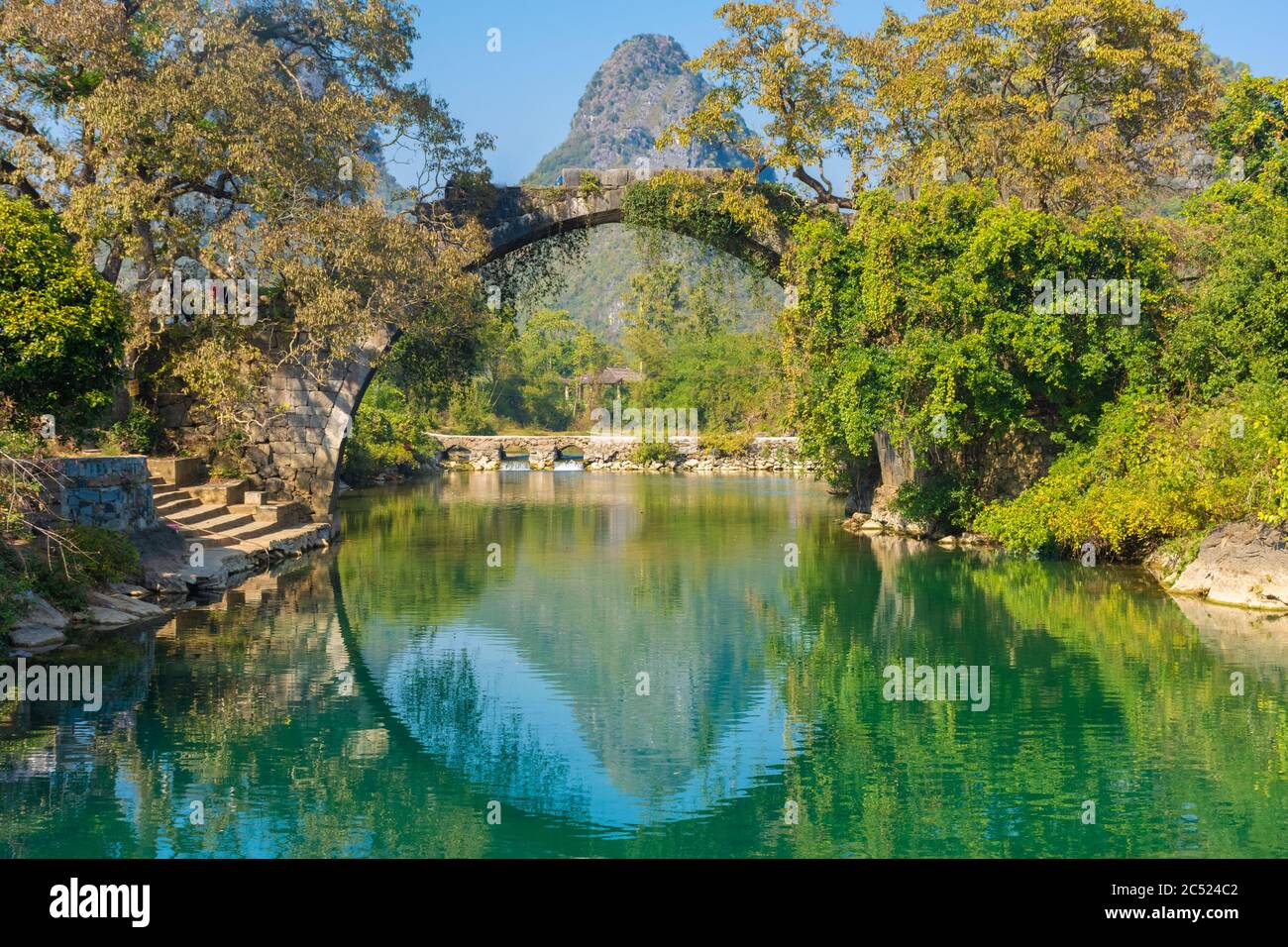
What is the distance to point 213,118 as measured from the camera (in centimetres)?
1933

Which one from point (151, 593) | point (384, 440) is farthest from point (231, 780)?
point (384, 440)

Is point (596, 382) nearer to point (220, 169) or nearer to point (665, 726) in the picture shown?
point (220, 169)

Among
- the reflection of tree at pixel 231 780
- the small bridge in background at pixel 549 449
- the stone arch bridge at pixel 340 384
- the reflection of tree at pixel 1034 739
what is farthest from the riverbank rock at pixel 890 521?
the small bridge in background at pixel 549 449

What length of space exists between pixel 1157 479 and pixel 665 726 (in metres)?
9.44

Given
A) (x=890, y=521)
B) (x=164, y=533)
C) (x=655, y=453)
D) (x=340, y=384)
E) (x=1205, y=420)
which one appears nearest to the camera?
(x=1205, y=420)

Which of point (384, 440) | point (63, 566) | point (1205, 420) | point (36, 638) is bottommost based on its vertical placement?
point (36, 638)

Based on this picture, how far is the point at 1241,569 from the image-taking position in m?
14.6

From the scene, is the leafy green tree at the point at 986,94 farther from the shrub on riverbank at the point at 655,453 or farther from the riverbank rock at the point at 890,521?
the shrub on riverbank at the point at 655,453

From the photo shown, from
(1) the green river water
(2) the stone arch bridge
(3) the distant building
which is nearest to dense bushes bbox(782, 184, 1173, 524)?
(1) the green river water

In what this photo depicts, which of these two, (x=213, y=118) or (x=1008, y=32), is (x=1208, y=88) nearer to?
(x=1008, y=32)

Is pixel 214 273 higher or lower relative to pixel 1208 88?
lower
